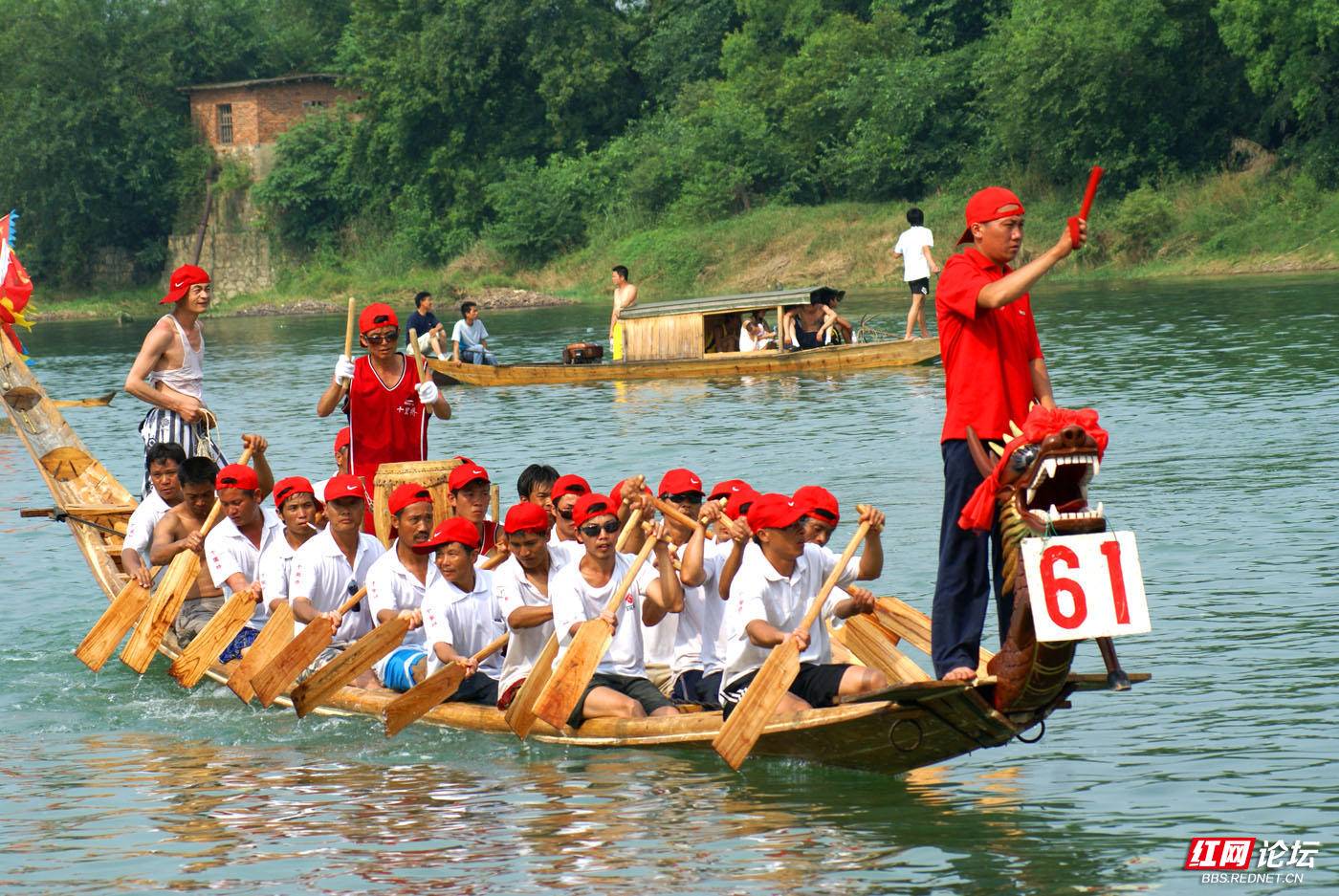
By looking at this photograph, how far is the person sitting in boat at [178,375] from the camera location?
33.4ft

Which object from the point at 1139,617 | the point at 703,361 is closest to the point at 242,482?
the point at 1139,617

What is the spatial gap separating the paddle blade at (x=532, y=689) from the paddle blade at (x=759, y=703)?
1.00 m

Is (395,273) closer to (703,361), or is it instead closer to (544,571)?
(703,361)

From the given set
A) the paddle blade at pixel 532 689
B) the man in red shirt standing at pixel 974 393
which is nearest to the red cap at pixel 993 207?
the man in red shirt standing at pixel 974 393

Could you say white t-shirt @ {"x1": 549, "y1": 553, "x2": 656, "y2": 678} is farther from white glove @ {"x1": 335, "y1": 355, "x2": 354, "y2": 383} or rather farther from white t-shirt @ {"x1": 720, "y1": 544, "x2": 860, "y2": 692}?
white glove @ {"x1": 335, "y1": 355, "x2": 354, "y2": 383}

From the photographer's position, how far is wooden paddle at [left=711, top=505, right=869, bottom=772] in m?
6.95

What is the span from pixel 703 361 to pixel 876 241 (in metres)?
16.8

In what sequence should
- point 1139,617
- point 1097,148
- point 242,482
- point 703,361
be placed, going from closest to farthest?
point 1139,617 → point 242,482 → point 703,361 → point 1097,148

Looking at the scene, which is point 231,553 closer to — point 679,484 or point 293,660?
point 293,660

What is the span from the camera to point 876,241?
39812 mm

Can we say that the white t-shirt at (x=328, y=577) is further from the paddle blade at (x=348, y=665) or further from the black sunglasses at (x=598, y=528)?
the black sunglasses at (x=598, y=528)

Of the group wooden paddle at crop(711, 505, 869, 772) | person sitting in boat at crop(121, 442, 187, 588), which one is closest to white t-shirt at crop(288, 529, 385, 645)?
person sitting in boat at crop(121, 442, 187, 588)

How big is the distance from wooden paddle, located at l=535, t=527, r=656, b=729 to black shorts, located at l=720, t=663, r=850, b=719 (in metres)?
0.55

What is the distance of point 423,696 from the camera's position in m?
8.01
